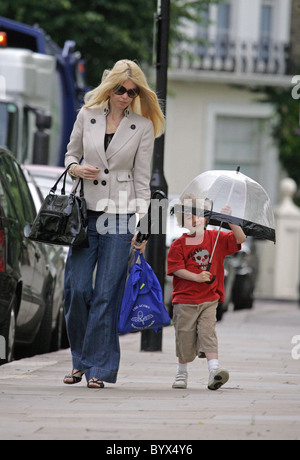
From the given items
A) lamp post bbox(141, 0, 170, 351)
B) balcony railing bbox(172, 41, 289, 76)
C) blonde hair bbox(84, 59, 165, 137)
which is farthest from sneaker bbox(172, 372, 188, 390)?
balcony railing bbox(172, 41, 289, 76)

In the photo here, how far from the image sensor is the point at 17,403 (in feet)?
22.3

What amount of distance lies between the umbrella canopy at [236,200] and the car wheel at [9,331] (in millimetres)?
1704

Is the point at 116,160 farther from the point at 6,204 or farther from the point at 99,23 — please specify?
the point at 99,23

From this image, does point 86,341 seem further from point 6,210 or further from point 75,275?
point 6,210

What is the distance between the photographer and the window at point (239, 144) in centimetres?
3422

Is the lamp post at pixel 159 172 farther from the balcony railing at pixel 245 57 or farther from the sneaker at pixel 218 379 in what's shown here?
the balcony railing at pixel 245 57

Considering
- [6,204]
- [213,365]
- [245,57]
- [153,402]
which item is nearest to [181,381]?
[213,365]

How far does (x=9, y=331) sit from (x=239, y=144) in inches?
1001

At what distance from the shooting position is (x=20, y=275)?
9469 mm

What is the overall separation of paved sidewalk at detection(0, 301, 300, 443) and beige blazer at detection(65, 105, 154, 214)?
44.6 inches

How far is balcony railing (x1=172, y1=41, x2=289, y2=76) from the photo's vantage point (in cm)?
3422

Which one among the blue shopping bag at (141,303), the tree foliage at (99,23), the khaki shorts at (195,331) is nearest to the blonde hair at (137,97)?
the blue shopping bag at (141,303)

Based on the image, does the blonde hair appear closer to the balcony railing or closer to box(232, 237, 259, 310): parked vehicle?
box(232, 237, 259, 310): parked vehicle
